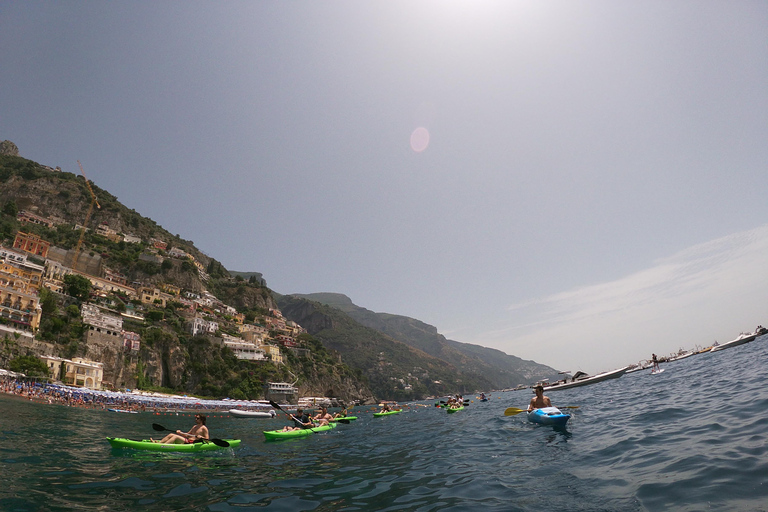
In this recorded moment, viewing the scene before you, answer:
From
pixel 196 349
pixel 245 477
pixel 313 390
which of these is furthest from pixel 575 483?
pixel 313 390

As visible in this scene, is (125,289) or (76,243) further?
(76,243)

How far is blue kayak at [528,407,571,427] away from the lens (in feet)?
51.1

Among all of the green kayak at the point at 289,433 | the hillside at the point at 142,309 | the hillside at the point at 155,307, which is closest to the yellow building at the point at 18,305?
the hillside at the point at 142,309

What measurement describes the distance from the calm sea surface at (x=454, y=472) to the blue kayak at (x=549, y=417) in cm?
53

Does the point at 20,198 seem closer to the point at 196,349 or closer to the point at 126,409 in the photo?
the point at 196,349

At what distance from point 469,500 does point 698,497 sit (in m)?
3.90

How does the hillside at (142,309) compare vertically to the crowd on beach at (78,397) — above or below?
above

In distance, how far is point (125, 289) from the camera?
89.6m

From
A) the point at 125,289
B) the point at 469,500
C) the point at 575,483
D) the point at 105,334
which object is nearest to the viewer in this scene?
the point at 469,500

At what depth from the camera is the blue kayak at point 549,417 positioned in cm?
1556

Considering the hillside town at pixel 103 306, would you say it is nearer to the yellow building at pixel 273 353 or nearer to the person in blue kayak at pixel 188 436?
the yellow building at pixel 273 353

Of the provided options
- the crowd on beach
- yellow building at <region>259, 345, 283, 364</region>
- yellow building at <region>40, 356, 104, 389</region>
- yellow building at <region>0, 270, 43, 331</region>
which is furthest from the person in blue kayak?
yellow building at <region>259, 345, 283, 364</region>

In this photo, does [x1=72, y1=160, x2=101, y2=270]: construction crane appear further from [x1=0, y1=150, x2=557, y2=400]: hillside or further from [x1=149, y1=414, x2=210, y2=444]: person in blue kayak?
[x1=149, y1=414, x2=210, y2=444]: person in blue kayak

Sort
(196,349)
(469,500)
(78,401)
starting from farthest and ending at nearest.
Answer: (196,349), (78,401), (469,500)
